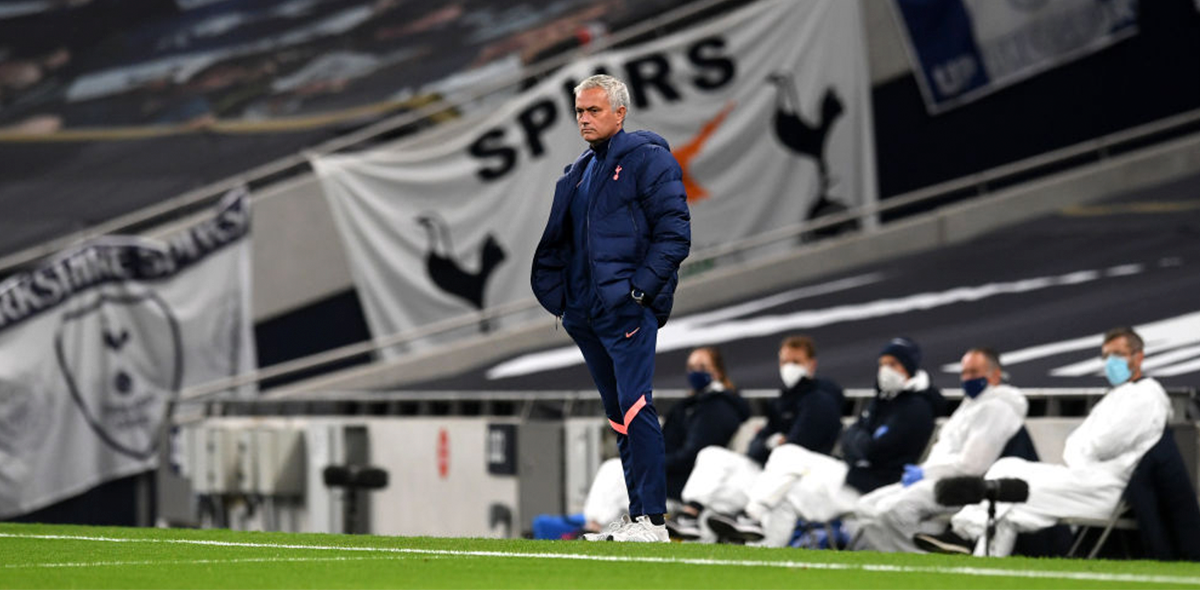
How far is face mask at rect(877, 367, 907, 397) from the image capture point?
10.2 meters

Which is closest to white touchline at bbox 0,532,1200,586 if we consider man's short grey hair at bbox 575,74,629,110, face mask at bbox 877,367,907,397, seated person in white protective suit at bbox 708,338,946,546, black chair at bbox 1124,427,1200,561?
man's short grey hair at bbox 575,74,629,110

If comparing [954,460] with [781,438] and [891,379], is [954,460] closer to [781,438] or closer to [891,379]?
[891,379]

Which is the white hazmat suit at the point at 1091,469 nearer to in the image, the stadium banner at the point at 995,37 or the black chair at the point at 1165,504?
the black chair at the point at 1165,504

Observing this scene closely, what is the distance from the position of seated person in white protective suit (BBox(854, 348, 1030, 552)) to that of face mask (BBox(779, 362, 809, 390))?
0.94 m

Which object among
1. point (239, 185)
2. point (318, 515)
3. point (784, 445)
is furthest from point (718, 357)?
point (239, 185)

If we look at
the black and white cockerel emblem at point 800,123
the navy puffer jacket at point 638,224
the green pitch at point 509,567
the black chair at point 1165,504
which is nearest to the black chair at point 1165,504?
the black chair at point 1165,504

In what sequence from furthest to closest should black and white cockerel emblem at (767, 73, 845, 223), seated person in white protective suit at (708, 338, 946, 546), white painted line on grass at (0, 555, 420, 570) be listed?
black and white cockerel emblem at (767, 73, 845, 223) → seated person in white protective suit at (708, 338, 946, 546) → white painted line on grass at (0, 555, 420, 570)

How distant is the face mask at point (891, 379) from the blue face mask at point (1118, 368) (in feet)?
4.88

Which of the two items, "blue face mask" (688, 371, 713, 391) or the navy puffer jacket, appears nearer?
the navy puffer jacket

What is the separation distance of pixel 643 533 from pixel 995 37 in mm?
10537

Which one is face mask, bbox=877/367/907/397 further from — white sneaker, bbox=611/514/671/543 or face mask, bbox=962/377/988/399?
white sneaker, bbox=611/514/671/543

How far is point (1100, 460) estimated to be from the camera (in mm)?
8898

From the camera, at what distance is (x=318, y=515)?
14.4m

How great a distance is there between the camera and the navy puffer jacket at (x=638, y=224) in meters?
6.64
